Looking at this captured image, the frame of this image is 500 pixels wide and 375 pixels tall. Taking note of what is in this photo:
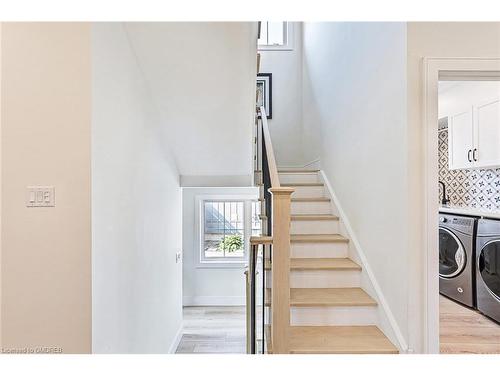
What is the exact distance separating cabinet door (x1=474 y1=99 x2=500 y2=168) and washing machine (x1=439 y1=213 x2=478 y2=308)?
2.05 ft

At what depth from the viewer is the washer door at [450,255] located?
3.42 m

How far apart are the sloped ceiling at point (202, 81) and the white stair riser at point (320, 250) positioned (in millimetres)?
1220

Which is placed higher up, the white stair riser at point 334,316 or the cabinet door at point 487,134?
the cabinet door at point 487,134

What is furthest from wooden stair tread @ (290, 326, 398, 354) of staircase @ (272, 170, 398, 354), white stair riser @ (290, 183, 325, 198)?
white stair riser @ (290, 183, 325, 198)

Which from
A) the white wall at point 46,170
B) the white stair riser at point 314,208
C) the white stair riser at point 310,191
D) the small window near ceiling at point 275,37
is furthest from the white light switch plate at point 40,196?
the small window near ceiling at point 275,37

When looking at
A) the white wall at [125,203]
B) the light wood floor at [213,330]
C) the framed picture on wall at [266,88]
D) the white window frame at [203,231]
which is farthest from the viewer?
the white window frame at [203,231]

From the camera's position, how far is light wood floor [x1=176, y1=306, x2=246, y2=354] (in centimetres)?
418

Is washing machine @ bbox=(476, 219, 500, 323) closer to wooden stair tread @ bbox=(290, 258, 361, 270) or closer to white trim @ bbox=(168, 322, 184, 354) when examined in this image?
wooden stair tread @ bbox=(290, 258, 361, 270)

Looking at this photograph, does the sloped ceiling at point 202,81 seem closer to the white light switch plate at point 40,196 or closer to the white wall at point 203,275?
the white light switch plate at point 40,196

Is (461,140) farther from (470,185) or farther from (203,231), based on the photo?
(203,231)

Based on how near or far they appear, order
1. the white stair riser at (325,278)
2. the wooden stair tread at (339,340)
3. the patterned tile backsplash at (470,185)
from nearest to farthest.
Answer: the wooden stair tread at (339,340)
the white stair riser at (325,278)
the patterned tile backsplash at (470,185)
